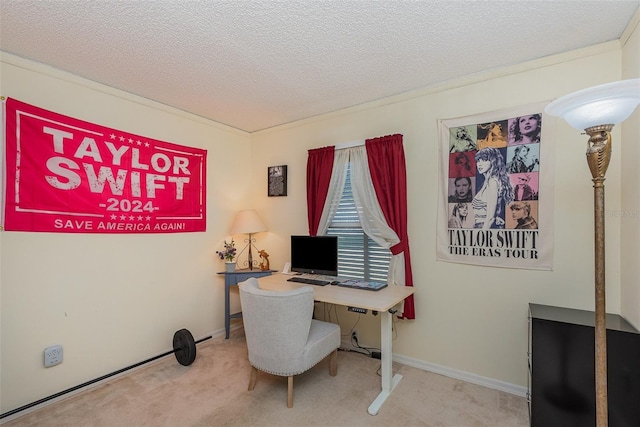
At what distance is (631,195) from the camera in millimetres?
1794

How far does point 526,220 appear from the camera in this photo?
2213mm

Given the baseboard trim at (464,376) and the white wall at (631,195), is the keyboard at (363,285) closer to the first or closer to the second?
the baseboard trim at (464,376)

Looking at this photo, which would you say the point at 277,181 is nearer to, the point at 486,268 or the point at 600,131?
the point at 486,268

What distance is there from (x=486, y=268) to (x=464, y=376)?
92 cm

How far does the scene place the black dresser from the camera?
158 cm

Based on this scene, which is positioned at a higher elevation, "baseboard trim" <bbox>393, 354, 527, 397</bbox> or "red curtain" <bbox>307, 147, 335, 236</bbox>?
"red curtain" <bbox>307, 147, 335, 236</bbox>

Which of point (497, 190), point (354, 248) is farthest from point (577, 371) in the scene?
point (354, 248)

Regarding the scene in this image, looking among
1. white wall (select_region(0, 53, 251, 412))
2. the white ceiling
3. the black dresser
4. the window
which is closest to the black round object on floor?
white wall (select_region(0, 53, 251, 412))

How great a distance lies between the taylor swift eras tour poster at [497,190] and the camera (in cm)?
217

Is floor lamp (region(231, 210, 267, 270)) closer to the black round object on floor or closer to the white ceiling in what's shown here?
the black round object on floor

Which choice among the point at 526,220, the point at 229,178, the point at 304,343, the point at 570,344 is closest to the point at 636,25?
the point at 526,220

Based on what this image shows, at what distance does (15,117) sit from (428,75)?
307 cm

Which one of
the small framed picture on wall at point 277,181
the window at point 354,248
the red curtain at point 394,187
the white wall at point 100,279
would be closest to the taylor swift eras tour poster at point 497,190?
the red curtain at point 394,187

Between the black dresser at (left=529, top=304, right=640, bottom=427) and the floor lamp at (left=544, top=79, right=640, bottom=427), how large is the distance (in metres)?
0.41
